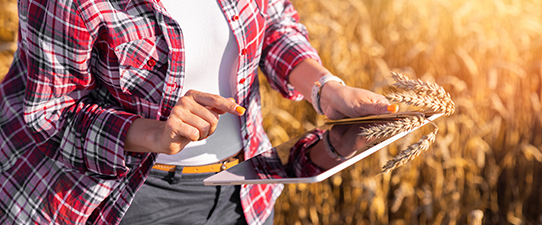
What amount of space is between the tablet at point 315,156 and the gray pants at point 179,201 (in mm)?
233

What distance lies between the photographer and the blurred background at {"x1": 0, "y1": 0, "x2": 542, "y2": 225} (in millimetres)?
1658

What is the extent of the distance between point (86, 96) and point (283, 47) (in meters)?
0.48

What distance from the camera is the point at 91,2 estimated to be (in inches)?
25.8

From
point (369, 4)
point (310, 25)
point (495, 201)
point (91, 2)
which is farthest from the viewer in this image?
point (369, 4)

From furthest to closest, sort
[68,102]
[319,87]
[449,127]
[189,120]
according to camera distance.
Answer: [449,127]
[319,87]
[68,102]
[189,120]

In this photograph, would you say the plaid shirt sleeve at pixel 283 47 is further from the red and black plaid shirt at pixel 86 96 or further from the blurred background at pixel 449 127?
the blurred background at pixel 449 127

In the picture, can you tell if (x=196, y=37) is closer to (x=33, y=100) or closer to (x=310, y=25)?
(x=33, y=100)

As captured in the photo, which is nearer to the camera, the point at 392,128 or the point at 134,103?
the point at 392,128

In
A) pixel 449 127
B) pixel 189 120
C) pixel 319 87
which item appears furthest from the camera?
pixel 449 127

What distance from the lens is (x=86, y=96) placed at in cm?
78

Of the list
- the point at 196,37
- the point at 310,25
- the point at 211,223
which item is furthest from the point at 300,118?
the point at 196,37

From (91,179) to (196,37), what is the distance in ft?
1.23

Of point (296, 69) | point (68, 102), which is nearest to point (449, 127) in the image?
point (296, 69)

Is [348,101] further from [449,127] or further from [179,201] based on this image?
[449,127]
